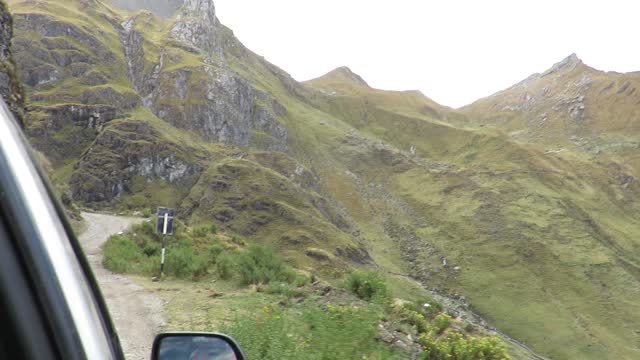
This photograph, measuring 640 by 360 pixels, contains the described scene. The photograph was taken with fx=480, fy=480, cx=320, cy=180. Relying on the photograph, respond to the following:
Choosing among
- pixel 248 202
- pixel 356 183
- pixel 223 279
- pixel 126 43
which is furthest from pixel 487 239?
pixel 126 43

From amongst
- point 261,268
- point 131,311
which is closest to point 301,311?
point 131,311

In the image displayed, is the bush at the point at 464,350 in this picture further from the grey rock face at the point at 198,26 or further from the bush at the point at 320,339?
the grey rock face at the point at 198,26

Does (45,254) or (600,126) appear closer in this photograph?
(45,254)

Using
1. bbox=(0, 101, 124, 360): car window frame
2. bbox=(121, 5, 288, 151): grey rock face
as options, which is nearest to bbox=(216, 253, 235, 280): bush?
bbox=(0, 101, 124, 360): car window frame

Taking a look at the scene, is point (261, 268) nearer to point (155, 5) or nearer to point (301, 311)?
point (301, 311)

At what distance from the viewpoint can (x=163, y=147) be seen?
72.6 metres

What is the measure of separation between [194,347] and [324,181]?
4053 inches

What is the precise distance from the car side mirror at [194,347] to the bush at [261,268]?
13864 millimetres

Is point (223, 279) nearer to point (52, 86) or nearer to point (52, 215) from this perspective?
point (52, 215)

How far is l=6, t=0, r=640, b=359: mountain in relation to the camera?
64.8 meters

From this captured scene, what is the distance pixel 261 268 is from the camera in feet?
53.9

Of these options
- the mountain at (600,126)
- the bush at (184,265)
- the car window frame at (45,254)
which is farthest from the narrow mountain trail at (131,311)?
the mountain at (600,126)

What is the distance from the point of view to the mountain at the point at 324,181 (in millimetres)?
64812

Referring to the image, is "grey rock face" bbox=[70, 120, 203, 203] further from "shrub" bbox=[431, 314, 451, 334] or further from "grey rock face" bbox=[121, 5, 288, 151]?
"shrub" bbox=[431, 314, 451, 334]
